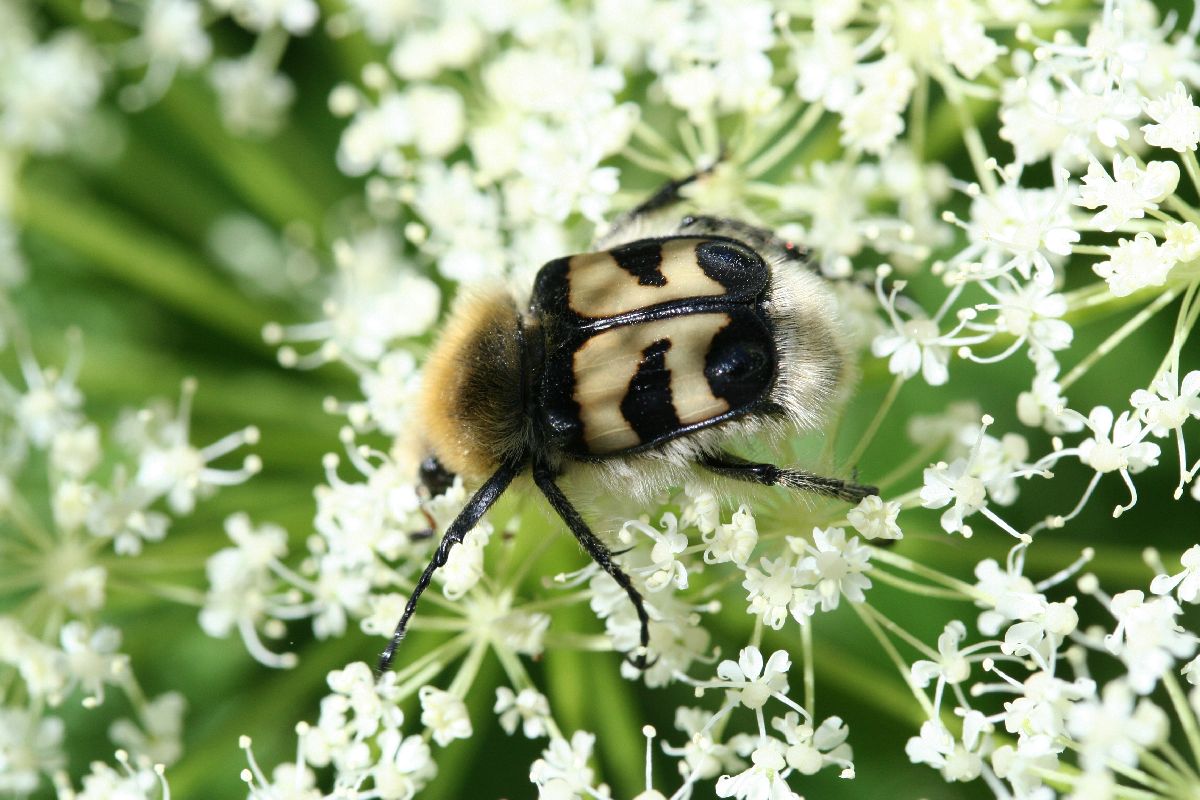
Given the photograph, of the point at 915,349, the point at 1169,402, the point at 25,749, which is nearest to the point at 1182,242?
the point at 1169,402

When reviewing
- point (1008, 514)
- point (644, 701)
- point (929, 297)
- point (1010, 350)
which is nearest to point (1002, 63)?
point (929, 297)

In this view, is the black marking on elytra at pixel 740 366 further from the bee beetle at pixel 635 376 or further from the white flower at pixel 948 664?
the white flower at pixel 948 664

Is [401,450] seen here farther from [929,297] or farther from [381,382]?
[929,297]

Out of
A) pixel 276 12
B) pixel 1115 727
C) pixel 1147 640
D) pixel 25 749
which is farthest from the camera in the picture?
pixel 276 12

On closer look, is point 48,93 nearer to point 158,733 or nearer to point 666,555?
point 158,733

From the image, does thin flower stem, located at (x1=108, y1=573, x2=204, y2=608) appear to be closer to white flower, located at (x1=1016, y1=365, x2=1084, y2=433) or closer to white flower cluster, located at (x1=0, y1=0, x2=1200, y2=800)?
white flower cluster, located at (x1=0, y1=0, x2=1200, y2=800)

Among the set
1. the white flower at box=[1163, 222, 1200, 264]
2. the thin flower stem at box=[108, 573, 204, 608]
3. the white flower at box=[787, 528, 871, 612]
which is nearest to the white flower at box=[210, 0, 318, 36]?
the thin flower stem at box=[108, 573, 204, 608]

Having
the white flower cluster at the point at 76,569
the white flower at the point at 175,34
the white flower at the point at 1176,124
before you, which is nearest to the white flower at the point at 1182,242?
the white flower at the point at 1176,124

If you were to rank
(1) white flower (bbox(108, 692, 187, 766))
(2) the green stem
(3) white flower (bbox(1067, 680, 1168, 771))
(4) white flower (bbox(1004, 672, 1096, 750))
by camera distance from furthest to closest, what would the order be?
1. (2) the green stem
2. (1) white flower (bbox(108, 692, 187, 766))
3. (4) white flower (bbox(1004, 672, 1096, 750))
4. (3) white flower (bbox(1067, 680, 1168, 771))
